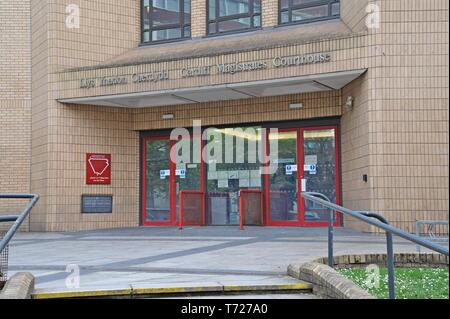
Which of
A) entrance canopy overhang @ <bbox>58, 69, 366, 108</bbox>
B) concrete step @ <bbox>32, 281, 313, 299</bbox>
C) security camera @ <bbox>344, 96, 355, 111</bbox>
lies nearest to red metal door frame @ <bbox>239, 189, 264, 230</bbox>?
entrance canopy overhang @ <bbox>58, 69, 366, 108</bbox>

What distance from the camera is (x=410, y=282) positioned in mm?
7035

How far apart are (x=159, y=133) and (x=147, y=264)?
9572 mm

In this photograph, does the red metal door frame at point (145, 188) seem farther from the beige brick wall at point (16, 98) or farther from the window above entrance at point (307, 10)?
the window above entrance at point (307, 10)

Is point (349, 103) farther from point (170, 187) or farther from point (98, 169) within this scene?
point (98, 169)

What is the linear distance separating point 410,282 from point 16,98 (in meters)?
13.8

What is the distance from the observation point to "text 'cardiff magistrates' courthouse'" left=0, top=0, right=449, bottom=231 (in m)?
13.3

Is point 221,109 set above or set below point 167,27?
below

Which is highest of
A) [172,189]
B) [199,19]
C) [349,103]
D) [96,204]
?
[199,19]

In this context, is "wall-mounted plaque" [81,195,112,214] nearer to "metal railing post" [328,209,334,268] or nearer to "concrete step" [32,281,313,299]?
"metal railing post" [328,209,334,268]

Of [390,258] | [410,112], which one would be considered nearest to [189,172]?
[410,112]

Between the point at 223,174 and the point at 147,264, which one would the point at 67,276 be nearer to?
the point at 147,264

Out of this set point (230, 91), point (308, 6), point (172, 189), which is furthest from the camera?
point (172, 189)

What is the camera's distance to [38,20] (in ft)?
57.7
